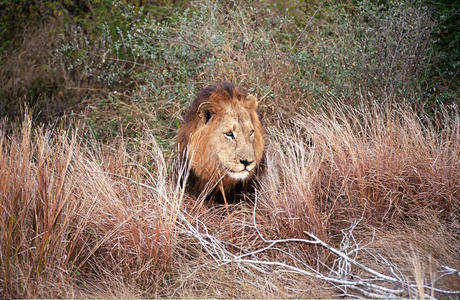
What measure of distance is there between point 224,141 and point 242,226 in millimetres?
720

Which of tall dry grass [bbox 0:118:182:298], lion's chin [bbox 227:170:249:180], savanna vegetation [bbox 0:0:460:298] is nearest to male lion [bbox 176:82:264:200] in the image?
lion's chin [bbox 227:170:249:180]

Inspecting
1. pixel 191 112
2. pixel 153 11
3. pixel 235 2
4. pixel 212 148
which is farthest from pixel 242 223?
pixel 153 11

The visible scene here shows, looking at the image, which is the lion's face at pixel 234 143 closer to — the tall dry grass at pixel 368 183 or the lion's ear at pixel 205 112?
the lion's ear at pixel 205 112

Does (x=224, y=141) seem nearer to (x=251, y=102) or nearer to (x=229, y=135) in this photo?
(x=229, y=135)

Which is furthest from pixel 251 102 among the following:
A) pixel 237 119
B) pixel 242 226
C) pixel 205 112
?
pixel 242 226

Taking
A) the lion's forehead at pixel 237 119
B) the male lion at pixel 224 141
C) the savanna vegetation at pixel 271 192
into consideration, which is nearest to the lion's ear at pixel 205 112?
the male lion at pixel 224 141

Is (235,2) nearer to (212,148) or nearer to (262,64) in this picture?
(262,64)

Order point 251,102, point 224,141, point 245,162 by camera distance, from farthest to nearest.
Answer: point 251,102 → point 224,141 → point 245,162

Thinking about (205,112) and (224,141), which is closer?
(224,141)

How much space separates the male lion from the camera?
4.34 metres

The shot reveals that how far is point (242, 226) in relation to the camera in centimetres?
444

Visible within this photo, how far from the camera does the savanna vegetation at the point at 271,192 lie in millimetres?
3564

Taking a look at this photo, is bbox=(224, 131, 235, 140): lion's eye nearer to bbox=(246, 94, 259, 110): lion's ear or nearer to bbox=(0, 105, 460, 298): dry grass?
bbox=(246, 94, 259, 110): lion's ear

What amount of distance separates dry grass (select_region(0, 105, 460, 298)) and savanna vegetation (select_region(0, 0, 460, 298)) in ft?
0.05
